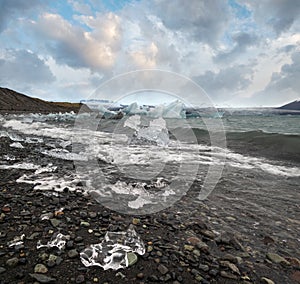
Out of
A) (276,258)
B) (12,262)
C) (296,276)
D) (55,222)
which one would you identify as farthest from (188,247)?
(12,262)

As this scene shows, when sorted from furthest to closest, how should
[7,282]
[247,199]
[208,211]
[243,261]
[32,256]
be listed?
[247,199] → [208,211] → [243,261] → [32,256] → [7,282]

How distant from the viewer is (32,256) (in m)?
2.10

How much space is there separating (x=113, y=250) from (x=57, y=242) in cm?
60

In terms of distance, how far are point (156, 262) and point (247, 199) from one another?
8.94ft

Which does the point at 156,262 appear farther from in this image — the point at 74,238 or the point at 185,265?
the point at 74,238

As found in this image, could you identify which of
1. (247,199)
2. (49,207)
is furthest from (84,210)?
(247,199)

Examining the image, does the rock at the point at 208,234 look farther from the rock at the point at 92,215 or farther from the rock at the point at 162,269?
the rock at the point at 92,215

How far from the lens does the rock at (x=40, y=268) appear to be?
1.93 meters

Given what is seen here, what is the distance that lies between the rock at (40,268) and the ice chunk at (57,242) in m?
0.27

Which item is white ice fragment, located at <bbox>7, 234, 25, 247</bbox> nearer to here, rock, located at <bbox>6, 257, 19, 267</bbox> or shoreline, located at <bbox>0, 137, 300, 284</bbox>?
shoreline, located at <bbox>0, 137, 300, 284</bbox>

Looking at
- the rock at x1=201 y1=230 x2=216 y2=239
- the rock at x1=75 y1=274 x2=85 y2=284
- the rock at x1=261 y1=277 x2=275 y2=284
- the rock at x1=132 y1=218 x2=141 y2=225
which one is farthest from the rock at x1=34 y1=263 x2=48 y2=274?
the rock at x1=261 y1=277 x2=275 y2=284

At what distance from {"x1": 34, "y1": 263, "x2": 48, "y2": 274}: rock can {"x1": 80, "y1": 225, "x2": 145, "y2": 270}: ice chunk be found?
33 centimetres

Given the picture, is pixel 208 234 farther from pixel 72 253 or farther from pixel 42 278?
pixel 42 278

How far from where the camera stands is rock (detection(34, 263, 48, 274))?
193 centimetres
